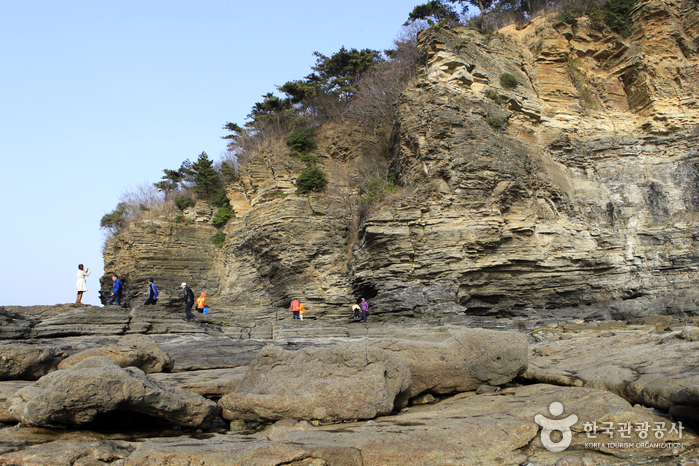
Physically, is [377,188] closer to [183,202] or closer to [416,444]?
[183,202]

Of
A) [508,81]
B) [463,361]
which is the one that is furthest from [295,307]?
[508,81]

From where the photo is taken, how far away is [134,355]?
7816 millimetres

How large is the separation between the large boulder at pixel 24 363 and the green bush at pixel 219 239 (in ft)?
64.0

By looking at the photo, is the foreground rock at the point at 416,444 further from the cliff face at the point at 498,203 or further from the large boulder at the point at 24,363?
the cliff face at the point at 498,203

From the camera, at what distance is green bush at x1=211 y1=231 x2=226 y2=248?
1055 inches

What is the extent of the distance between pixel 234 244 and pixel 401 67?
1454cm

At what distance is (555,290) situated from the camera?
1720 centimetres

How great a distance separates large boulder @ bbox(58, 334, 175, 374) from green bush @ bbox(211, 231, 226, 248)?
1815 centimetres

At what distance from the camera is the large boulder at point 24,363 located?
6851 mm

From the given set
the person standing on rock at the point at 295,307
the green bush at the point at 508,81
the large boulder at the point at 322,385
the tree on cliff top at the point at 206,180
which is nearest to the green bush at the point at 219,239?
the tree on cliff top at the point at 206,180

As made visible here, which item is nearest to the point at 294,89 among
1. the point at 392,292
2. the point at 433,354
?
the point at 392,292

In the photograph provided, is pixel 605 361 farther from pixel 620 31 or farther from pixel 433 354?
pixel 620 31

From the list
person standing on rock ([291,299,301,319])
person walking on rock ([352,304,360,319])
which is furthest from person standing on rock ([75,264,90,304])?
person walking on rock ([352,304,360,319])

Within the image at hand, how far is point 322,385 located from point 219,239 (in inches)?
877
